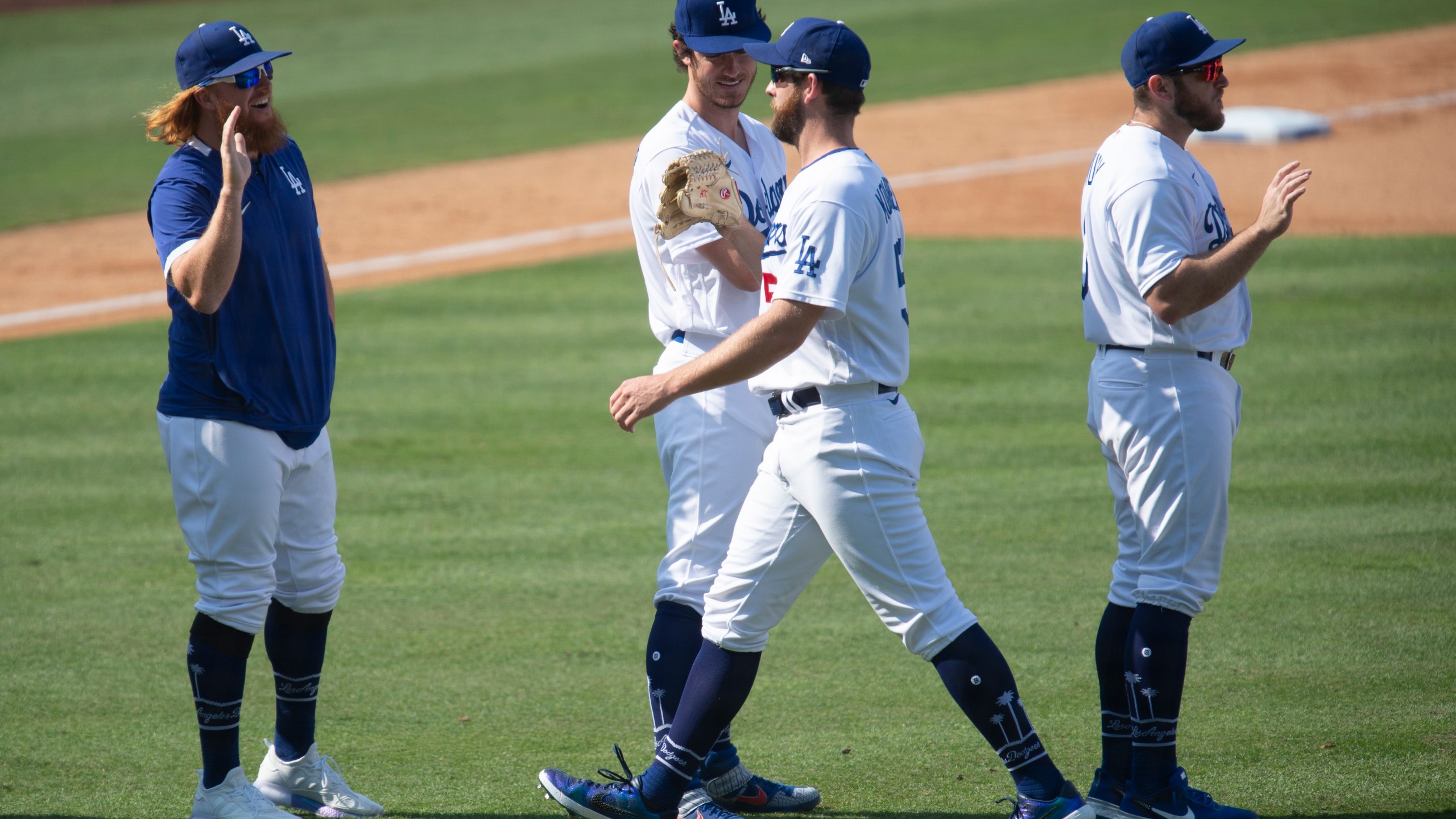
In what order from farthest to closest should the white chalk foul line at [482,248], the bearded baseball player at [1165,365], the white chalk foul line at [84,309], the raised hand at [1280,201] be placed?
the white chalk foul line at [482,248]
the white chalk foul line at [84,309]
the bearded baseball player at [1165,365]
the raised hand at [1280,201]

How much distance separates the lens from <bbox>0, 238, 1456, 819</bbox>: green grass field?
4.28m

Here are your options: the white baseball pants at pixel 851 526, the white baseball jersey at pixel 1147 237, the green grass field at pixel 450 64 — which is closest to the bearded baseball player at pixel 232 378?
the white baseball pants at pixel 851 526

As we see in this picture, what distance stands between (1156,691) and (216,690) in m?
2.51

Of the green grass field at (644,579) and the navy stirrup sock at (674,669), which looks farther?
the green grass field at (644,579)

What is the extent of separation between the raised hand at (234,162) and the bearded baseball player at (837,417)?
1083 mm

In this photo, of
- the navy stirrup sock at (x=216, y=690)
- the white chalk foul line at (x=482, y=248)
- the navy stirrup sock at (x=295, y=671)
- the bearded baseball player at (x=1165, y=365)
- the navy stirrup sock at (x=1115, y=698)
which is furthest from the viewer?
the white chalk foul line at (x=482, y=248)

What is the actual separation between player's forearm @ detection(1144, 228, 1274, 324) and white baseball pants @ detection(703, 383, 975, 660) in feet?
2.35

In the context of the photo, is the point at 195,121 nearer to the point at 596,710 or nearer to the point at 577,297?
the point at 596,710

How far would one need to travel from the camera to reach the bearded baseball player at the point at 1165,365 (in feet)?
12.2

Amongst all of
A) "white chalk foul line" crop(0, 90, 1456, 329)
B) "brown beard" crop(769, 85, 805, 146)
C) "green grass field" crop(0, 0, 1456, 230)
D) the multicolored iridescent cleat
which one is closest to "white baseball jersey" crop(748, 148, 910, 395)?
"brown beard" crop(769, 85, 805, 146)

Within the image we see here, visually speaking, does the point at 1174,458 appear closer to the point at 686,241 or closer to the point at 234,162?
the point at 686,241

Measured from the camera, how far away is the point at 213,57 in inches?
148

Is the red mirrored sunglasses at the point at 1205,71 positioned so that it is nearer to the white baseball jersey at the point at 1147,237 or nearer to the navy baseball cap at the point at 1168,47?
the navy baseball cap at the point at 1168,47

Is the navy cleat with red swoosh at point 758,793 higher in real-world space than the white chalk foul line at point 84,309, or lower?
lower
